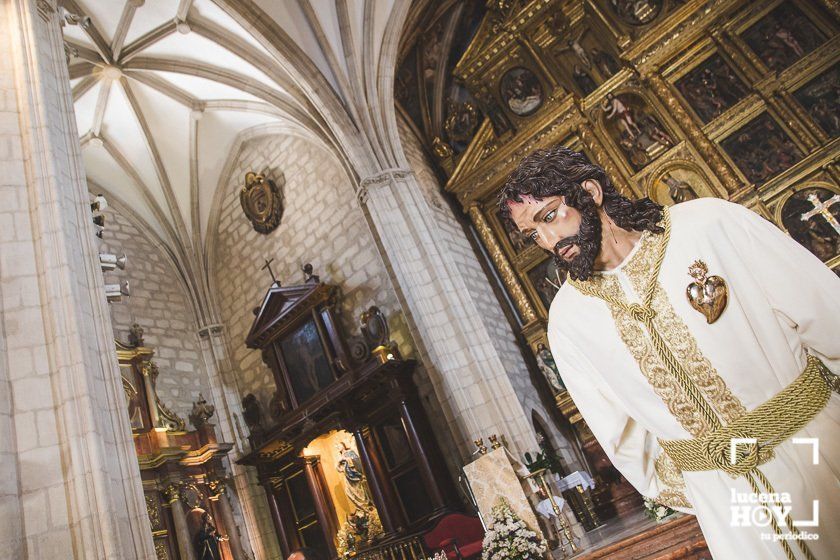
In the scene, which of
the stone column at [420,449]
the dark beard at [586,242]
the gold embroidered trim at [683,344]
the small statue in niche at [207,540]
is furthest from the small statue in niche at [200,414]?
the gold embroidered trim at [683,344]

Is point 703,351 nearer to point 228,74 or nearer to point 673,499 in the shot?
point 673,499

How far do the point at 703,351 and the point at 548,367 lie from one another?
9738 millimetres

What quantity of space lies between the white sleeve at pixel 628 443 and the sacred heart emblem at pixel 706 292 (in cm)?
40

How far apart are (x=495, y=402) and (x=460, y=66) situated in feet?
Answer: 24.5

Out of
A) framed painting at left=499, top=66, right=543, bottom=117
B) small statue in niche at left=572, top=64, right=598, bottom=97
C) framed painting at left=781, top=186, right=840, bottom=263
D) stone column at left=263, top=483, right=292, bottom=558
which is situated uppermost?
framed painting at left=499, top=66, right=543, bottom=117

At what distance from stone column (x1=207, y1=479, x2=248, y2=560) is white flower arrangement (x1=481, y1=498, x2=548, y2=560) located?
225 inches

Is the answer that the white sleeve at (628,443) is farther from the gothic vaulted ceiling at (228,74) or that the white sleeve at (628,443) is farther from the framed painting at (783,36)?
the framed painting at (783,36)

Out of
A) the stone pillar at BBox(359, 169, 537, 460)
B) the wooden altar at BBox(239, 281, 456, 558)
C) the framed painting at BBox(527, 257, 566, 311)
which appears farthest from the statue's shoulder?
the framed painting at BBox(527, 257, 566, 311)

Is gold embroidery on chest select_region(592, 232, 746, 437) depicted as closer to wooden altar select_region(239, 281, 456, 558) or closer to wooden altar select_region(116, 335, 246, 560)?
wooden altar select_region(239, 281, 456, 558)

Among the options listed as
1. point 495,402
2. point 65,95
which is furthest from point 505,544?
point 65,95

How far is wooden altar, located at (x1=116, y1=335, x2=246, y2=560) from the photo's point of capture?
959 cm

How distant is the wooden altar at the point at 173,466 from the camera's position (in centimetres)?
959

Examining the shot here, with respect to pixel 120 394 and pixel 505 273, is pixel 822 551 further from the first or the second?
pixel 505 273

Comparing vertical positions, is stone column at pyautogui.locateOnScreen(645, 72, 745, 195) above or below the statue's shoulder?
above
